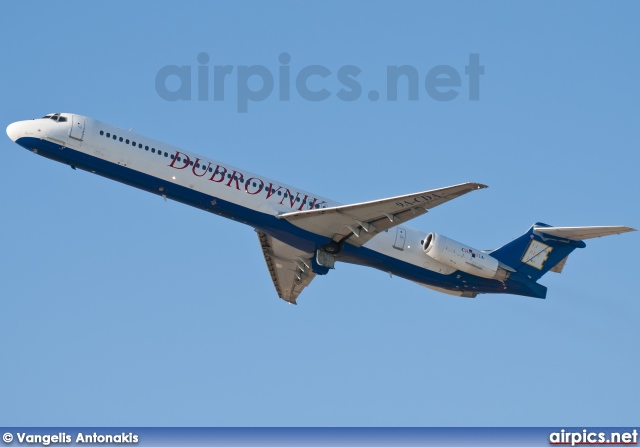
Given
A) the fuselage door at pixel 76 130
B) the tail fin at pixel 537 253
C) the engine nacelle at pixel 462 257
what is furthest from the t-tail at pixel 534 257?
the fuselage door at pixel 76 130

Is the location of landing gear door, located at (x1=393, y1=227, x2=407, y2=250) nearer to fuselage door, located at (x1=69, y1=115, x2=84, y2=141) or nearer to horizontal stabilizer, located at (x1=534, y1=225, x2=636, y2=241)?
horizontal stabilizer, located at (x1=534, y1=225, x2=636, y2=241)

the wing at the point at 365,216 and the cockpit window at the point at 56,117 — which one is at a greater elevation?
the cockpit window at the point at 56,117

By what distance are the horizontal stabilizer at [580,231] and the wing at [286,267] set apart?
10.5 metres

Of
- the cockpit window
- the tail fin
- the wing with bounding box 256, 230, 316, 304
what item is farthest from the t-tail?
the cockpit window

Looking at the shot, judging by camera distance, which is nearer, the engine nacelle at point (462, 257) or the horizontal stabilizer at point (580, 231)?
the horizontal stabilizer at point (580, 231)

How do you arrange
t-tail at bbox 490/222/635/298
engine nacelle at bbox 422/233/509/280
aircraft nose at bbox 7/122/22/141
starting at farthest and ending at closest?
t-tail at bbox 490/222/635/298 < engine nacelle at bbox 422/233/509/280 < aircraft nose at bbox 7/122/22/141

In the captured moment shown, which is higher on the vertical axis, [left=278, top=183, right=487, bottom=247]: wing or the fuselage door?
the fuselage door

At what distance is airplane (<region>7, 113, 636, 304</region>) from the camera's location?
4153 centimetres

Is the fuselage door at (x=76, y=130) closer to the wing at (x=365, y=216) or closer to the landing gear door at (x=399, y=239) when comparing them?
the wing at (x=365, y=216)

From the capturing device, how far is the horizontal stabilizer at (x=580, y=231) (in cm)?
4168

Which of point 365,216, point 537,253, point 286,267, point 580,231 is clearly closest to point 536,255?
point 537,253

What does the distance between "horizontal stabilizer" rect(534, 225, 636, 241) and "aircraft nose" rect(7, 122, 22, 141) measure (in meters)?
22.2

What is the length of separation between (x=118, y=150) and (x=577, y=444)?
65.9 ft

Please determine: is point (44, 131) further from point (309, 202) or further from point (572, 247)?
point (572, 247)
